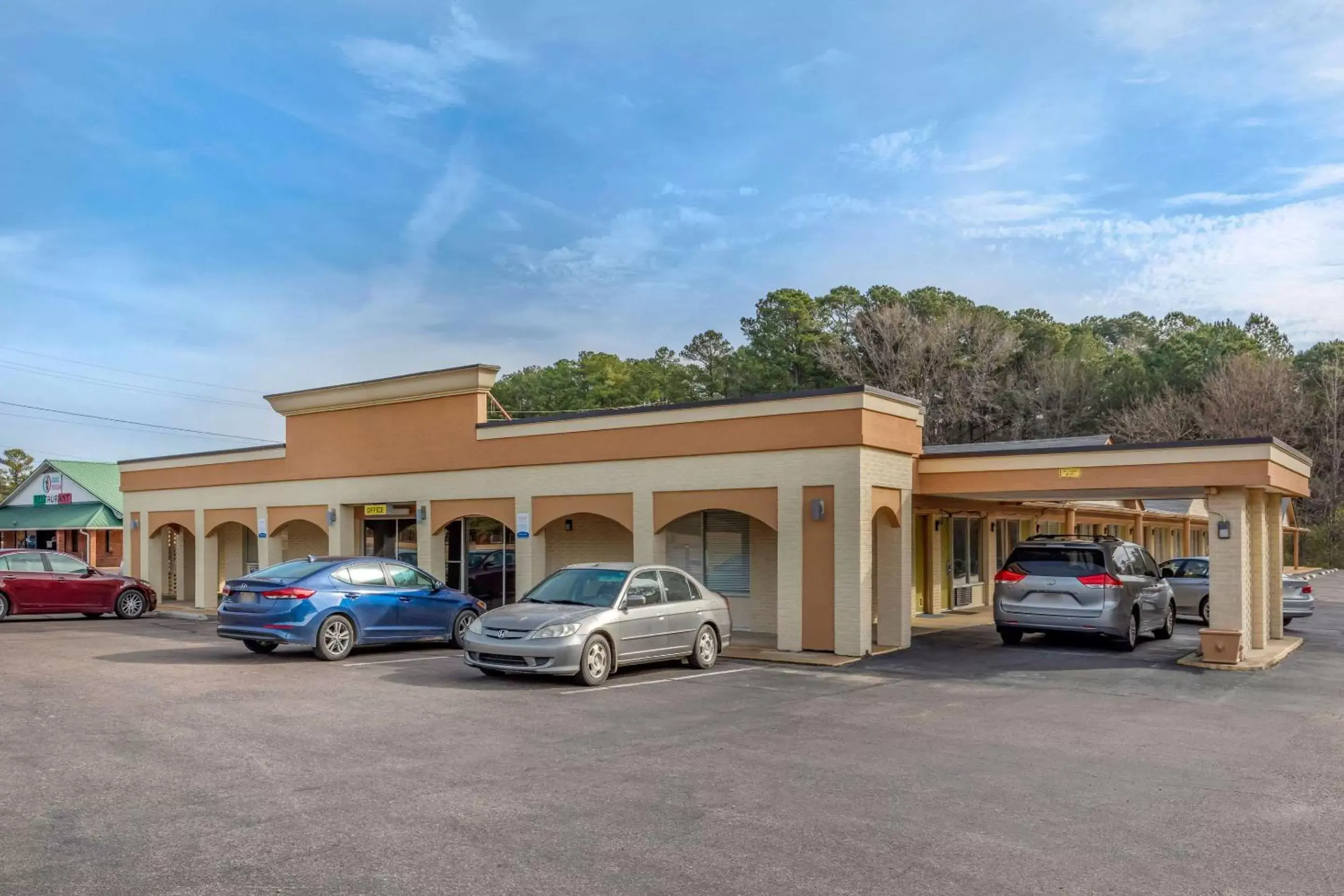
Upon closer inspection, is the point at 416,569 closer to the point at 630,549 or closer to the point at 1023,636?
the point at 630,549

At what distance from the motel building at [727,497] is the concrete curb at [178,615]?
3.53ft

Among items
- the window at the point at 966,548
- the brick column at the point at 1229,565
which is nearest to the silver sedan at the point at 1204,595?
the window at the point at 966,548

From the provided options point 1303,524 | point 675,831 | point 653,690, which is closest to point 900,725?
point 653,690

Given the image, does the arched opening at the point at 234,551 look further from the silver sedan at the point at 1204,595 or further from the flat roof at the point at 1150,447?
the silver sedan at the point at 1204,595

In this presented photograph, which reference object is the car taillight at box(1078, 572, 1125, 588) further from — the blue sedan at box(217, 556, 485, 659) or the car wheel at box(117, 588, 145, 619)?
the car wheel at box(117, 588, 145, 619)

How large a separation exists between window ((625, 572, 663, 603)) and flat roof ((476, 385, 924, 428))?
12.0 ft

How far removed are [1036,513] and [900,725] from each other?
18.4 metres

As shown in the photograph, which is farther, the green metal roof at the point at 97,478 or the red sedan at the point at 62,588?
the green metal roof at the point at 97,478

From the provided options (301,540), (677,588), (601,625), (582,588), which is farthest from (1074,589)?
(301,540)

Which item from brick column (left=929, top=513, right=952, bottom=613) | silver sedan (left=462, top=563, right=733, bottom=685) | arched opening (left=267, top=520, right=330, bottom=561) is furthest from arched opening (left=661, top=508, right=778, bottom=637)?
arched opening (left=267, top=520, right=330, bottom=561)

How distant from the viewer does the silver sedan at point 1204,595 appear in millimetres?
22328

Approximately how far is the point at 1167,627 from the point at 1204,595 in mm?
4326

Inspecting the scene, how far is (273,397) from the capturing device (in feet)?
82.6

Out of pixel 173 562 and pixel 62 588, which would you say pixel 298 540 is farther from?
pixel 173 562
